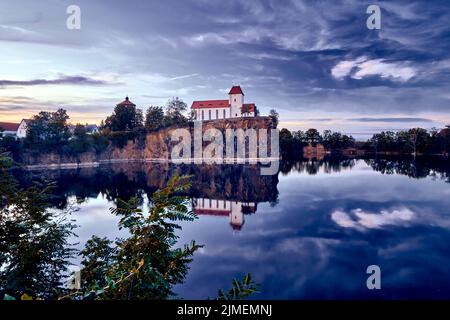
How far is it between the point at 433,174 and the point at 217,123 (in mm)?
52275

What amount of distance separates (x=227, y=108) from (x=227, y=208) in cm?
6698

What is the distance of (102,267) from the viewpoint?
16.4 ft

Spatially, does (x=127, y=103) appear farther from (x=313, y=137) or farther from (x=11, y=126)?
(x=313, y=137)

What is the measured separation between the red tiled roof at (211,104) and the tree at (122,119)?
750 inches

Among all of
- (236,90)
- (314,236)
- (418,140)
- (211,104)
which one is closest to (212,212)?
(314,236)

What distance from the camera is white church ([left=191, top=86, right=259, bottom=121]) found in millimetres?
89500

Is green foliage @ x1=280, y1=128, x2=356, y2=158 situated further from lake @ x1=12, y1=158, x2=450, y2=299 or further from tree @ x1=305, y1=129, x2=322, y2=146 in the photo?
lake @ x1=12, y1=158, x2=450, y2=299

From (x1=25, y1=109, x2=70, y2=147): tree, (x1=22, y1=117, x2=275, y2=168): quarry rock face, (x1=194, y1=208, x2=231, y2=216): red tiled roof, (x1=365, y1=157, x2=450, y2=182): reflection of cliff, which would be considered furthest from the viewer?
A: (x1=22, y1=117, x2=275, y2=168): quarry rock face

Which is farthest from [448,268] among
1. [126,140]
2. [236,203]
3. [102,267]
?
[126,140]

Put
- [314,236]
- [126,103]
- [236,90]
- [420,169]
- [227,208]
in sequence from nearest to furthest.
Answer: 1. [314,236]
2. [227,208]
3. [420,169]
4. [236,90]
5. [126,103]

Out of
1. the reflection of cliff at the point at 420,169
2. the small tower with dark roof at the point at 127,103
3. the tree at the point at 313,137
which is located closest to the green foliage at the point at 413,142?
the tree at the point at 313,137

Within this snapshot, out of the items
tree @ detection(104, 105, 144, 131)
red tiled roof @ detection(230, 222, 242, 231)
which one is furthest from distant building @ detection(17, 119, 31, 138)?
red tiled roof @ detection(230, 222, 242, 231)

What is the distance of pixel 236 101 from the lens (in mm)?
90688

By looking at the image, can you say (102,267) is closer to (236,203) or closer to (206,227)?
(206,227)
